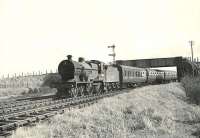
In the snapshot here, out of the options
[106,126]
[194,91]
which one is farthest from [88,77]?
[194,91]

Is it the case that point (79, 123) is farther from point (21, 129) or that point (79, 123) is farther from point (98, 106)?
point (98, 106)

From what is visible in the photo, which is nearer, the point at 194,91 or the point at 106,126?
the point at 106,126

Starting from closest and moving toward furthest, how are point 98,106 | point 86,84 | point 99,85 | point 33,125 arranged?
point 33,125 < point 98,106 < point 86,84 < point 99,85

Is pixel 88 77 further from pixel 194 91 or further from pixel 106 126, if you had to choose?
pixel 194 91

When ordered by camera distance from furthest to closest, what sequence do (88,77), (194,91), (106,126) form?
(194,91), (88,77), (106,126)

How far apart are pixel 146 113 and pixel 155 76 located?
32.4 meters

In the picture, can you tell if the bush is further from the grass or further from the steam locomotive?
the grass

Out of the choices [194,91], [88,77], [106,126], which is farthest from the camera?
[194,91]

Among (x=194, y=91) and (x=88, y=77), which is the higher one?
(x=88, y=77)

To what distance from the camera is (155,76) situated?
4653 cm

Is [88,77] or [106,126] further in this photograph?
[88,77]

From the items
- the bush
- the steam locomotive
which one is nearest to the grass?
the steam locomotive

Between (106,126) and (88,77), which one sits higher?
(88,77)

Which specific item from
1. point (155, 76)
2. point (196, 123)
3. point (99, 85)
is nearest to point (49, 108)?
point (196, 123)
